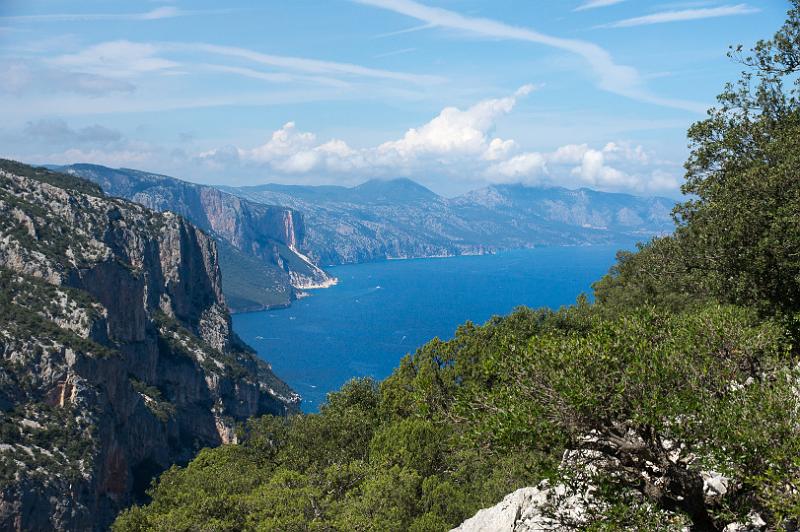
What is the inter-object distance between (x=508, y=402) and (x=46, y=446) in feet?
368

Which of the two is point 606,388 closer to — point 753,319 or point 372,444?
point 753,319

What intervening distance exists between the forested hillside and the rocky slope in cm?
6566

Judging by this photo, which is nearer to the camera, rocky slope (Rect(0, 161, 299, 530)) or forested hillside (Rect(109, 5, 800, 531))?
forested hillside (Rect(109, 5, 800, 531))

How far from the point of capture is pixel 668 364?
16062 millimetres

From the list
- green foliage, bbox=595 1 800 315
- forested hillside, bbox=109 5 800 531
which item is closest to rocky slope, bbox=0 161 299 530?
forested hillside, bbox=109 5 800 531

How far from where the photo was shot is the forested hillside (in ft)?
49.1

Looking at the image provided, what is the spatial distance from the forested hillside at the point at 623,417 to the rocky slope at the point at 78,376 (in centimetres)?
6566

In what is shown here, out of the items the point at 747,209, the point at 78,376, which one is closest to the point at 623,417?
the point at 747,209

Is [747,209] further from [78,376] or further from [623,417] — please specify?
[78,376]

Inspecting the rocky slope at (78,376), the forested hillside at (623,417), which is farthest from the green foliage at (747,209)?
the rocky slope at (78,376)

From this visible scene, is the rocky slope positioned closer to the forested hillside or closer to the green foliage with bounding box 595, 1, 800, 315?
the forested hillside

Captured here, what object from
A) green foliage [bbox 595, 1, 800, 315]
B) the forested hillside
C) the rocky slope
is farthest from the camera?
the rocky slope

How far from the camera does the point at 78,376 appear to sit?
403 feet

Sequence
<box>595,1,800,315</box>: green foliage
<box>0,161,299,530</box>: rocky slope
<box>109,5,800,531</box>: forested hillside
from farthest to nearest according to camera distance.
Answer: <box>0,161,299,530</box>: rocky slope, <box>595,1,800,315</box>: green foliage, <box>109,5,800,531</box>: forested hillside
